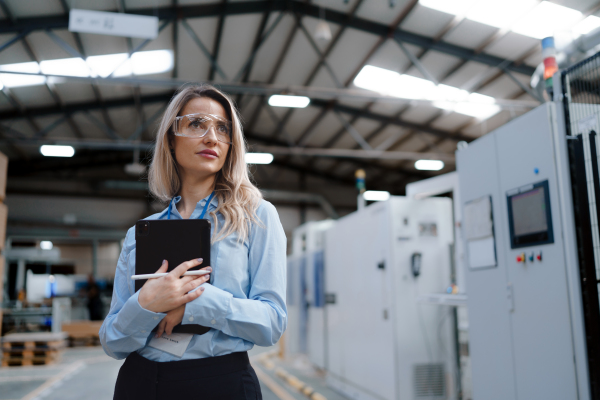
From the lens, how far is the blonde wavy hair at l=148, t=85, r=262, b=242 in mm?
1174

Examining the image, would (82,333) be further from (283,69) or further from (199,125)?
(199,125)

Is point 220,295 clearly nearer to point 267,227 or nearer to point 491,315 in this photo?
point 267,227

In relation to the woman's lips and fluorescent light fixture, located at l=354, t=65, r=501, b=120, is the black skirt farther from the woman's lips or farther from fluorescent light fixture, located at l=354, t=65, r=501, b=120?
fluorescent light fixture, located at l=354, t=65, r=501, b=120

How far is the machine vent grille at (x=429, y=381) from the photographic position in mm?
4590

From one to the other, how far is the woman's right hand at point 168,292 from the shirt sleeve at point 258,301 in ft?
0.08

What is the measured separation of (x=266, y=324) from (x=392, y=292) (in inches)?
153

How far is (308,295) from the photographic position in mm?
8242

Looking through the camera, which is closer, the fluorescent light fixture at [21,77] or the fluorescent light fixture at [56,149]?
the fluorescent light fixture at [21,77]

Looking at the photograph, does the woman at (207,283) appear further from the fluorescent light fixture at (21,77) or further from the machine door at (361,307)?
the fluorescent light fixture at (21,77)

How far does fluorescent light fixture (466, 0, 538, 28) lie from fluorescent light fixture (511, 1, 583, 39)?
0.42 feet

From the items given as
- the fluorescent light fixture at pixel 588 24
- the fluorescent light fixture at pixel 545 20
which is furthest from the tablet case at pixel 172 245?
the fluorescent light fixture at pixel 588 24

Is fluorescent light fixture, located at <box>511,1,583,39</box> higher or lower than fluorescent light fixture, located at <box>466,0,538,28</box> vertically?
lower

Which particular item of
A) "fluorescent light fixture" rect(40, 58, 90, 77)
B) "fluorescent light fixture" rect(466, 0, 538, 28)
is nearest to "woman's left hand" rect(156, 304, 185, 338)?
"fluorescent light fixture" rect(466, 0, 538, 28)

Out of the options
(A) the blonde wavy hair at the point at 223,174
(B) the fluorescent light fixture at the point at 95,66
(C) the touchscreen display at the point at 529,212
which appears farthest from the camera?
(B) the fluorescent light fixture at the point at 95,66
